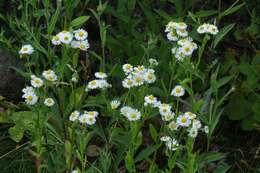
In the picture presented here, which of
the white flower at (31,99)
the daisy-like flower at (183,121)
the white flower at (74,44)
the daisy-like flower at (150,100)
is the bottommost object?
the daisy-like flower at (183,121)

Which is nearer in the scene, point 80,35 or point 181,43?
point 181,43

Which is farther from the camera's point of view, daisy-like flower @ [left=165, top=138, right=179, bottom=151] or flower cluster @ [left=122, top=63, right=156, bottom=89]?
flower cluster @ [left=122, top=63, right=156, bottom=89]

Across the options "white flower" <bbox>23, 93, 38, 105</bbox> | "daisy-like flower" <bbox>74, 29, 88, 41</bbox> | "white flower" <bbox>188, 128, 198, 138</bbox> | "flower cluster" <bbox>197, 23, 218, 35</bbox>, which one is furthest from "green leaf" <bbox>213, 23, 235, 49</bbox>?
"white flower" <bbox>23, 93, 38, 105</bbox>

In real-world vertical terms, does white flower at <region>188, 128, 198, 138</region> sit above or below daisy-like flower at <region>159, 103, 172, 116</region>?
below

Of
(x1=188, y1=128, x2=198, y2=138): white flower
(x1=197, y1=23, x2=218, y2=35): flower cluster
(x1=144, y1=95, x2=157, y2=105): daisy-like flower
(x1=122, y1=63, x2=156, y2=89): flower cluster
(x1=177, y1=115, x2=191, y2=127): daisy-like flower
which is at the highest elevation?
(x1=197, y1=23, x2=218, y2=35): flower cluster

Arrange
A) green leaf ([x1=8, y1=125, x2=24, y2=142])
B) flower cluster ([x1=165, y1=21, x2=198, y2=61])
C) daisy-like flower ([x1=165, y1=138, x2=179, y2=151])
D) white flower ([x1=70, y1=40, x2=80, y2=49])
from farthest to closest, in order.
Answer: green leaf ([x1=8, y1=125, x2=24, y2=142]), white flower ([x1=70, y1=40, x2=80, y2=49]), flower cluster ([x1=165, y1=21, x2=198, y2=61]), daisy-like flower ([x1=165, y1=138, x2=179, y2=151])

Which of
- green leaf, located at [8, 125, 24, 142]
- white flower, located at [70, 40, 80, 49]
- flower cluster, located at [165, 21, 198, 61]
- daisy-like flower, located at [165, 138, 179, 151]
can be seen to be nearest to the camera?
daisy-like flower, located at [165, 138, 179, 151]

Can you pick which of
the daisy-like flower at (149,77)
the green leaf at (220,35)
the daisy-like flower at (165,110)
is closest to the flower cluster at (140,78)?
the daisy-like flower at (149,77)

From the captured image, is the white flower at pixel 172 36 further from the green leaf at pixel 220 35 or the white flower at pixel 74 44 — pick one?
the white flower at pixel 74 44

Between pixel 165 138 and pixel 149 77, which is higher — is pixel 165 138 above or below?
below

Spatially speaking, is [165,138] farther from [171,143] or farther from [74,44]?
[74,44]

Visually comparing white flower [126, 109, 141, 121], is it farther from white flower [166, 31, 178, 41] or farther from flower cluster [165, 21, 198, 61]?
white flower [166, 31, 178, 41]

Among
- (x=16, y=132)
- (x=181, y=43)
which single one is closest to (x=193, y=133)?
(x=181, y=43)
